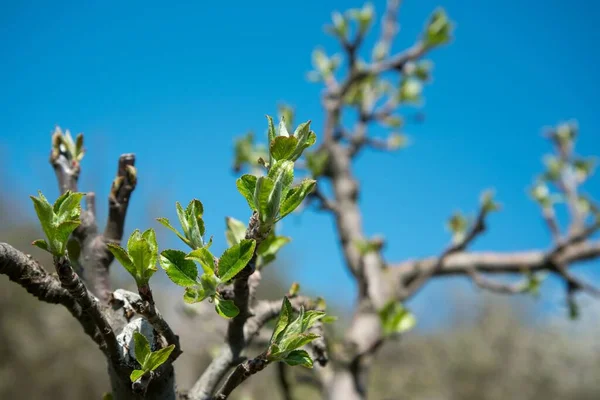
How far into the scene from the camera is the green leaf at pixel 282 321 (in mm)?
672

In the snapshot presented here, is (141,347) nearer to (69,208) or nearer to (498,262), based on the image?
Result: (69,208)

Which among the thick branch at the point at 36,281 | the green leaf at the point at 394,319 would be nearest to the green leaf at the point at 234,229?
the thick branch at the point at 36,281

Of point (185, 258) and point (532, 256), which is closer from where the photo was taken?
point (185, 258)

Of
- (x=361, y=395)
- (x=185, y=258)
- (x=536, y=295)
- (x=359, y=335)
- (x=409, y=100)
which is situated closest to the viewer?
(x=185, y=258)

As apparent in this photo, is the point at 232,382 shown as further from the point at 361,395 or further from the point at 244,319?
the point at 361,395

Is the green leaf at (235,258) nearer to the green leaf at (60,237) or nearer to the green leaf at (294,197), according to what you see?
the green leaf at (294,197)

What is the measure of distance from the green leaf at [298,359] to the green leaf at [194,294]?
0.14 meters

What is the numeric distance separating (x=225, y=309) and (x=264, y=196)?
0.17 meters

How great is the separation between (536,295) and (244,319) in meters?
2.09

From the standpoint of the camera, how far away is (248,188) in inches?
25.8

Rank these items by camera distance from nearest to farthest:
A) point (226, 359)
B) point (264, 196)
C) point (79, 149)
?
1. point (264, 196)
2. point (226, 359)
3. point (79, 149)

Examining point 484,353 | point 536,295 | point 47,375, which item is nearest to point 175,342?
point 536,295

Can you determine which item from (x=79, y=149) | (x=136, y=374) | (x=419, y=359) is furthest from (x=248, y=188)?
(x=419, y=359)

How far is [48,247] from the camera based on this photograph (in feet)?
2.09
